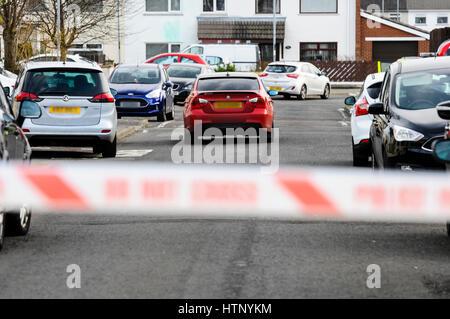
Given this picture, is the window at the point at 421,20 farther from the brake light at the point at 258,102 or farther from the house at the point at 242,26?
the brake light at the point at 258,102

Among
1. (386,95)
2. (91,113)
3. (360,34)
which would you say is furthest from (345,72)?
(386,95)

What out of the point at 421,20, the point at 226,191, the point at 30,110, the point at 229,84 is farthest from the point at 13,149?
the point at 421,20

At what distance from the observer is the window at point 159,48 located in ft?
217

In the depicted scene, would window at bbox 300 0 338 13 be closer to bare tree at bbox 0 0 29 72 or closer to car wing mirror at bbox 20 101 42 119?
bare tree at bbox 0 0 29 72

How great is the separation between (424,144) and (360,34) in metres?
56.1

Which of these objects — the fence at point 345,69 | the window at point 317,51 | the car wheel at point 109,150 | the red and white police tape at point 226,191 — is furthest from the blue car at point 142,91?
the window at point 317,51

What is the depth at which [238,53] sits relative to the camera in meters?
56.5

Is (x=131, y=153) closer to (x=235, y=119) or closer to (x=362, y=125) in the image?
(x=235, y=119)

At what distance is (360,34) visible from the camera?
66.2 m

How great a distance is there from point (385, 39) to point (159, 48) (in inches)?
555

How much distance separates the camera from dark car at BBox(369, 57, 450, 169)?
1101 centimetres

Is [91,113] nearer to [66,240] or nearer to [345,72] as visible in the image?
[66,240]

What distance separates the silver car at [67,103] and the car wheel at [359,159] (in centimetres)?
444

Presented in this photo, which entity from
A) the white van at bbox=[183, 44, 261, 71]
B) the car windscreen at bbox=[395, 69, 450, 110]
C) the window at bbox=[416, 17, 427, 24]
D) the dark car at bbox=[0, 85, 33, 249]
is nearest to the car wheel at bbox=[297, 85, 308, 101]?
the white van at bbox=[183, 44, 261, 71]
